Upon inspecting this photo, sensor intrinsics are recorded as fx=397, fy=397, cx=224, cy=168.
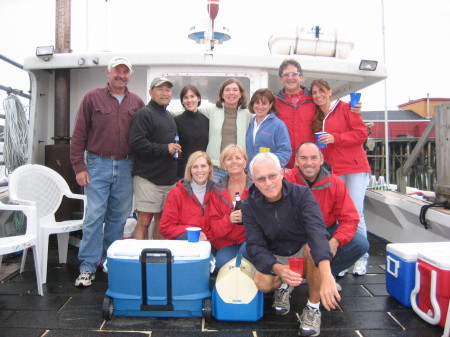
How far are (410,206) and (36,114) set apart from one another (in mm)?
4156

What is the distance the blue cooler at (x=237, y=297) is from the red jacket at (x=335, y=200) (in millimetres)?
711

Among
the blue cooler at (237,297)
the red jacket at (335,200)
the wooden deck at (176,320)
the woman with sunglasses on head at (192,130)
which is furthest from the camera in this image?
the woman with sunglasses on head at (192,130)

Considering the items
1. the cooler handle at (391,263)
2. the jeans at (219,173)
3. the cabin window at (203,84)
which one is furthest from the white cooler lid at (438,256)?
the cabin window at (203,84)

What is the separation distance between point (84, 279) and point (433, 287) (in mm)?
2550

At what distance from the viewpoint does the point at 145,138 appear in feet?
10.8

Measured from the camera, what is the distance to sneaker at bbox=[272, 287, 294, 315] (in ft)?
8.81

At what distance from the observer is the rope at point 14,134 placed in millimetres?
4230

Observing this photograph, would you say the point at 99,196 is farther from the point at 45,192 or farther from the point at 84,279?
the point at 45,192

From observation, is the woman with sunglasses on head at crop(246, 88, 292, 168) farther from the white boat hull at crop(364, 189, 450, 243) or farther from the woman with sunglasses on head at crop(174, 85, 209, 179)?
the white boat hull at crop(364, 189, 450, 243)

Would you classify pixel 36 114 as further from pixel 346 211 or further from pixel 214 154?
pixel 346 211

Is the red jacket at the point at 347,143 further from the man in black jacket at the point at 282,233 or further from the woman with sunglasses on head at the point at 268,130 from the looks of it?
the man in black jacket at the point at 282,233

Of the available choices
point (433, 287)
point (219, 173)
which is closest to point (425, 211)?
point (433, 287)

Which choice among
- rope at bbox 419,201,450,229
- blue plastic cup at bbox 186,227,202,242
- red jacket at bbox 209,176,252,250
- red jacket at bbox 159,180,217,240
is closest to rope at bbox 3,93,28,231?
red jacket at bbox 159,180,217,240

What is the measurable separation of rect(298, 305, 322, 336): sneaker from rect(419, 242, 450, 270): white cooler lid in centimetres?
78
